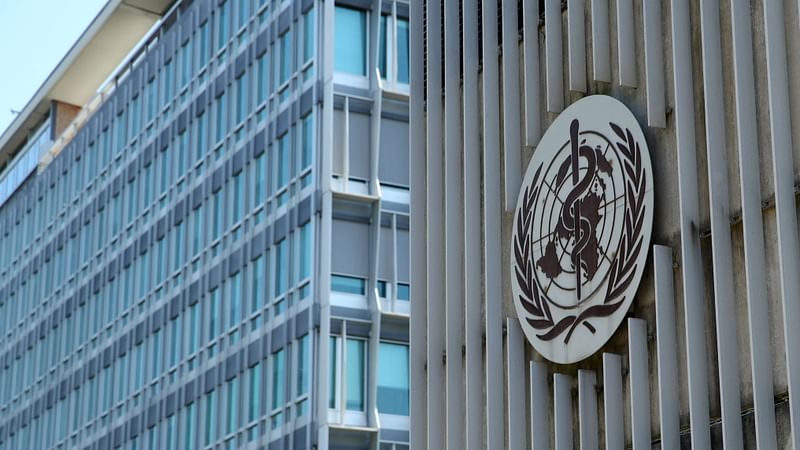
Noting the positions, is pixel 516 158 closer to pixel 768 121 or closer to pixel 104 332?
pixel 768 121

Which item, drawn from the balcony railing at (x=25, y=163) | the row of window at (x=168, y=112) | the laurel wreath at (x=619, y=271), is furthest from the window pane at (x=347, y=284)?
the balcony railing at (x=25, y=163)

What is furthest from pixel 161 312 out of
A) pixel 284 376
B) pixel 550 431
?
pixel 550 431

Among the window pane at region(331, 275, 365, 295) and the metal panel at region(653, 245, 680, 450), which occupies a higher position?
the window pane at region(331, 275, 365, 295)

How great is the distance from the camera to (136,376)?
48.0 m

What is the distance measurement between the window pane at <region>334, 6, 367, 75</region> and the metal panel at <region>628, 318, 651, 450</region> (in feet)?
77.2

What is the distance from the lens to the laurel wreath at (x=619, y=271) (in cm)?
1677

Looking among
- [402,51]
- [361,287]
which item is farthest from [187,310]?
[402,51]

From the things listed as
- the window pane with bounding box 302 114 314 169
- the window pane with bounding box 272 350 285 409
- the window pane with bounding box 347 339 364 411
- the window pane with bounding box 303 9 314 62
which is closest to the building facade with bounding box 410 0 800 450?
the window pane with bounding box 347 339 364 411

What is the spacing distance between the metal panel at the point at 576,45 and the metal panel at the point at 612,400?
11.4ft

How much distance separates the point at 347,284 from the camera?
3781 cm

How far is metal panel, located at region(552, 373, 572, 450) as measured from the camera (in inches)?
697

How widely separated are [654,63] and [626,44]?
62 cm

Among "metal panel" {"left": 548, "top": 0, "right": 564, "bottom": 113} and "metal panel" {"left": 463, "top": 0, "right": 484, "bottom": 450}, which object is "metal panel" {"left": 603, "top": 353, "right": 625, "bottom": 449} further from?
"metal panel" {"left": 548, "top": 0, "right": 564, "bottom": 113}

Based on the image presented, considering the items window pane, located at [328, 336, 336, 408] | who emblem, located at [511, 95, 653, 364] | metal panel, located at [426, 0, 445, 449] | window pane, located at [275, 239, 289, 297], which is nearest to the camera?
who emblem, located at [511, 95, 653, 364]
